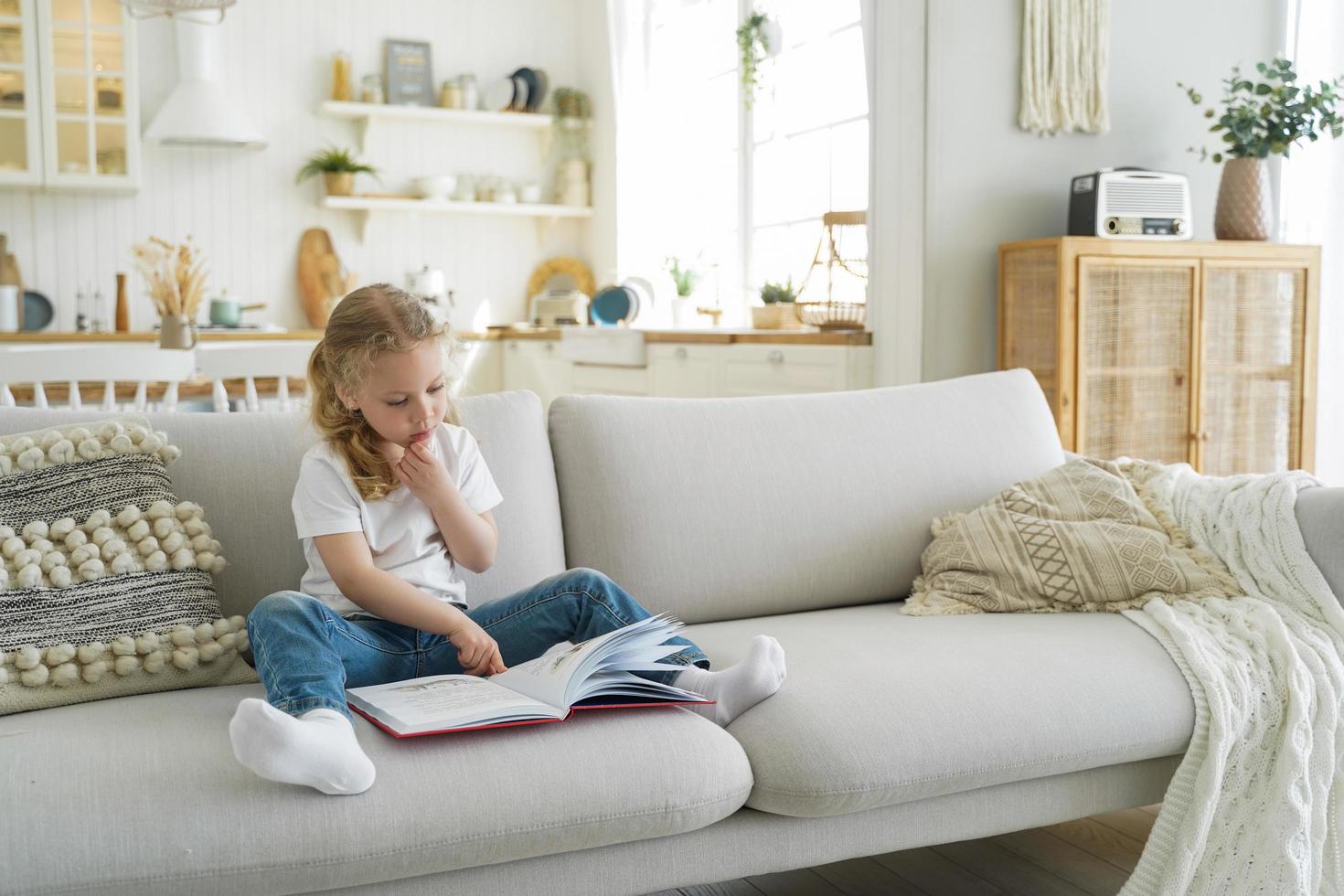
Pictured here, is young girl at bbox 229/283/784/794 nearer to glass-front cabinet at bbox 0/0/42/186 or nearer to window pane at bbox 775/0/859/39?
window pane at bbox 775/0/859/39

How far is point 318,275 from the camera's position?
18.9 ft

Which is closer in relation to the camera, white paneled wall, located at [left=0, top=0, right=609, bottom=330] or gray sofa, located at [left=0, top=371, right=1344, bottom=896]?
gray sofa, located at [left=0, top=371, right=1344, bottom=896]

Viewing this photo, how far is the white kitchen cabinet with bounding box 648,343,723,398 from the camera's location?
4215 mm

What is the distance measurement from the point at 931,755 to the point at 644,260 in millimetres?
4623

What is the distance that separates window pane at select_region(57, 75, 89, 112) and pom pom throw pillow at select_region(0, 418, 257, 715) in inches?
160

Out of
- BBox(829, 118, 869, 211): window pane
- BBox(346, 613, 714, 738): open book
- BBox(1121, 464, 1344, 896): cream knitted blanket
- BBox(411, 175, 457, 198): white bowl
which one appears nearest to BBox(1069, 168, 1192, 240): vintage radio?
BBox(829, 118, 869, 211): window pane

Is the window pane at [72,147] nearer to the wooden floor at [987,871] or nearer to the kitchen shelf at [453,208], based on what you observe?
the kitchen shelf at [453,208]

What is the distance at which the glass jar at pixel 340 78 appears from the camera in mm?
5738

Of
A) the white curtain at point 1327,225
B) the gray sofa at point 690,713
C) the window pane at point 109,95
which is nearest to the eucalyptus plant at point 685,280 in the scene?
the white curtain at point 1327,225

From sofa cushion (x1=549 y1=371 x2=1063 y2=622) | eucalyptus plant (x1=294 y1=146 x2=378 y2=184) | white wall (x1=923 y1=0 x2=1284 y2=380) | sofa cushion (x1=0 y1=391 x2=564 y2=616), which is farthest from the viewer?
eucalyptus plant (x1=294 y1=146 x2=378 y2=184)

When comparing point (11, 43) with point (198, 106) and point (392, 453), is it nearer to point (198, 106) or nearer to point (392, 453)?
point (198, 106)

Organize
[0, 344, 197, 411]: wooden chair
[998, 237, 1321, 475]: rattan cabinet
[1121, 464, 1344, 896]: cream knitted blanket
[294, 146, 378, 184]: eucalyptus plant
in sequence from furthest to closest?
[294, 146, 378, 184]: eucalyptus plant, [998, 237, 1321, 475]: rattan cabinet, [0, 344, 197, 411]: wooden chair, [1121, 464, 1344, 896]: cream knitted blanket

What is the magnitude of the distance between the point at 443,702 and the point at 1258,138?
→ 327cm

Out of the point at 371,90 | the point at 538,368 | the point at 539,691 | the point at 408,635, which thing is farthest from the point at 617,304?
the point at 539,691
